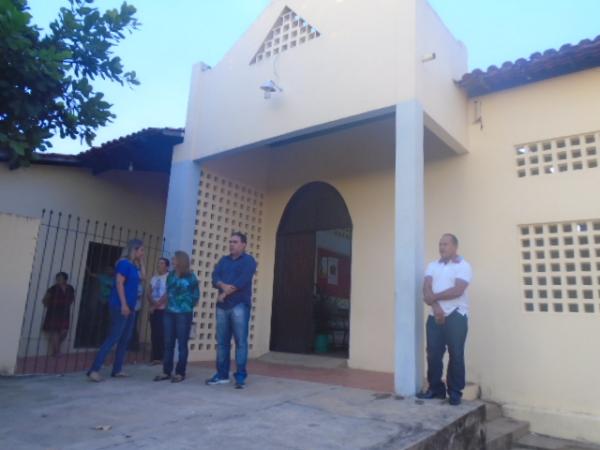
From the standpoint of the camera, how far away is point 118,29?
4578 mm

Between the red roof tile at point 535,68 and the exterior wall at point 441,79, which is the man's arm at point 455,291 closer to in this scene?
the exterior wall at point 441,79

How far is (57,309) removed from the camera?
27.1 feet

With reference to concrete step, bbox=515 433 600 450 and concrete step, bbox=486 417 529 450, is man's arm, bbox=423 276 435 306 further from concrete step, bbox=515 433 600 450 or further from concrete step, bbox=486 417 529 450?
concrete step, bbox=515 433 600 450

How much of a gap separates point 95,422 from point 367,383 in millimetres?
3029

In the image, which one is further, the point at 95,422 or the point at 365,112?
the point at 365,112

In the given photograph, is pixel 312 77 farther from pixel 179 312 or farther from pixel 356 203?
pixel 179 312

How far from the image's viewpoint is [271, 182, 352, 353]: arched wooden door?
786cm

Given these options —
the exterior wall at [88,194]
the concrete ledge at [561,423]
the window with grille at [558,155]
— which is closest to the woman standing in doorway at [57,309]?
the exterior wall at [88,194]

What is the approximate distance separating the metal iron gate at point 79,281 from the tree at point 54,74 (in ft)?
11.5

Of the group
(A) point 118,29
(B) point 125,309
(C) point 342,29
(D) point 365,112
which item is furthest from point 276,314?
(A) point 118,29

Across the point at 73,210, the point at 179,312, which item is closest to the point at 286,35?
the point at 179,312

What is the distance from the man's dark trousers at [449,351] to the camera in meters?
4.51

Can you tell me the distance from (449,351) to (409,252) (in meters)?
1.02

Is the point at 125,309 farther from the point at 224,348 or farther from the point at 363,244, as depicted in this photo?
the point at 363,244
